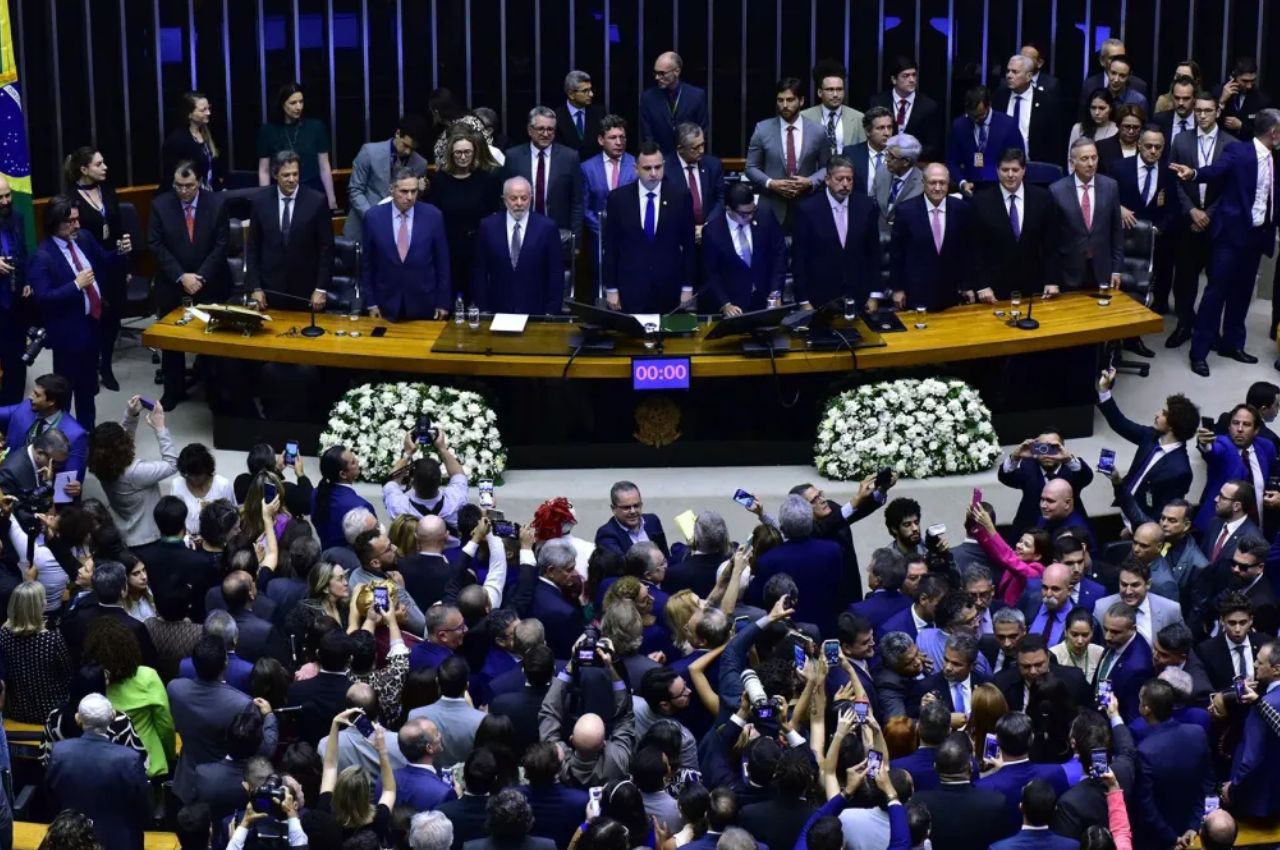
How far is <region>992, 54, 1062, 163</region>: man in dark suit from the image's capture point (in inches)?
666

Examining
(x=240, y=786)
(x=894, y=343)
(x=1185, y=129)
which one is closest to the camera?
(x=240, y=786)

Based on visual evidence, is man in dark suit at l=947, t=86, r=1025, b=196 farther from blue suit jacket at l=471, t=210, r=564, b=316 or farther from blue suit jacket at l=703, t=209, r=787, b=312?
blue suit jacket at l=471, t=210, r=564, b=316

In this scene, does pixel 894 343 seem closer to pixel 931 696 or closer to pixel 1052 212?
pixel 1052 212

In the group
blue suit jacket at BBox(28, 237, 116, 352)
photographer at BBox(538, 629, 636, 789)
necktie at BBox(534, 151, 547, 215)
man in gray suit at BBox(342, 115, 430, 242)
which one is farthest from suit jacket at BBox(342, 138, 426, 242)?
photographer at BBox(538, 629, 636, 789)

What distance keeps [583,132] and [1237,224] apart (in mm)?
4089

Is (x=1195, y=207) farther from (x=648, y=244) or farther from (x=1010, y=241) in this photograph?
(x=648, y=244)

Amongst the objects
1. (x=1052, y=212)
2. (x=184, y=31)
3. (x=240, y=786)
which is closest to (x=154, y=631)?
(x=240, y=786)

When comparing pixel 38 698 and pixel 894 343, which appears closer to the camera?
pixel 38 698

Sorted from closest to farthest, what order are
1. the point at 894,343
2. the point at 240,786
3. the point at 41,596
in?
the point at 240,786 → the point at 41,596 → the point at 894,343

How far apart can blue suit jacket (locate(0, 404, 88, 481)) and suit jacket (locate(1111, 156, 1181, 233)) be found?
21.1ft

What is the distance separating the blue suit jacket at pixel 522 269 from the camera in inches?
578

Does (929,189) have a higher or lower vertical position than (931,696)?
higher

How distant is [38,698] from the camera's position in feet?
34.8

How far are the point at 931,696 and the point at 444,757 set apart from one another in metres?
1.82
